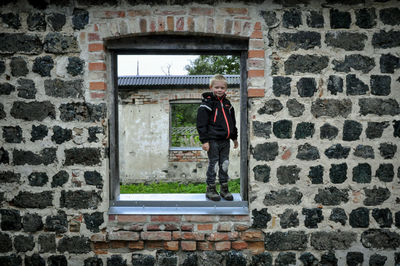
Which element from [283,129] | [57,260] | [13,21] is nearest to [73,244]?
[57,260]

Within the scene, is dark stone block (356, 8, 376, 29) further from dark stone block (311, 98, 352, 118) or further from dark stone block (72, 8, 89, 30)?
dark stone block (72, 8, 89, 30)

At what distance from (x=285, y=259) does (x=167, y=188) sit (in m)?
5.33

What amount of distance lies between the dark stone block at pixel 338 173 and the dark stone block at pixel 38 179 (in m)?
2.51

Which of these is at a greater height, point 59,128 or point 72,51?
point 72,51

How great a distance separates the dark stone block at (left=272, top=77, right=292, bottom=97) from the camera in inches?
94.8

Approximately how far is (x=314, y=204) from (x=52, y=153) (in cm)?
235

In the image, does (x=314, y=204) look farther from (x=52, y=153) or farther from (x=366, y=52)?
(x=52, y=153)

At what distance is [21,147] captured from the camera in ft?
7.98

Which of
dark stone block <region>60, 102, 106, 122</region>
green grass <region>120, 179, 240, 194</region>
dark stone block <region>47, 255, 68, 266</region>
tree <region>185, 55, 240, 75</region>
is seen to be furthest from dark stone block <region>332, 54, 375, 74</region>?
tree <region>185, 55, 240, 75</region>

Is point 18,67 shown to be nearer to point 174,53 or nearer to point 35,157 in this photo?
point 35,157

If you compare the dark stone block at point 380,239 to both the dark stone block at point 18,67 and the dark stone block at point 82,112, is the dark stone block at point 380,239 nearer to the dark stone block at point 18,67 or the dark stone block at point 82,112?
the dark stone block at point 82,112

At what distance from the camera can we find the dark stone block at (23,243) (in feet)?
8.09

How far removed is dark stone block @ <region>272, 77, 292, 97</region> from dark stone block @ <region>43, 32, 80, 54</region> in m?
1.76

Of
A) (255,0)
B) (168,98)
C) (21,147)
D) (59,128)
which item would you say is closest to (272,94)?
(255,0)
